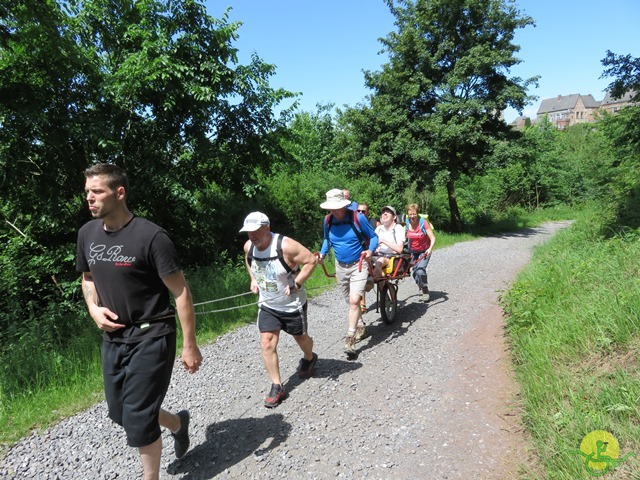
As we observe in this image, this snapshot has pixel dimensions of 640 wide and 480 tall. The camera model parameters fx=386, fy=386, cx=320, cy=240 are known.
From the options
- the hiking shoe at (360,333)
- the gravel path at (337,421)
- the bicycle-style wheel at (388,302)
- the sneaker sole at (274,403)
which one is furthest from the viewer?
the bicycle-style wheel at (388,302)

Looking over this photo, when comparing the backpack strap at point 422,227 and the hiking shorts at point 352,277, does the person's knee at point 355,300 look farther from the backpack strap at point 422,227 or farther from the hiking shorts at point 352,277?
the backpack strap at point 422,227

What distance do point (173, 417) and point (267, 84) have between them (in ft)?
29.9

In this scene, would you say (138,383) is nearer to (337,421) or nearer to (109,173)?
(109,173)

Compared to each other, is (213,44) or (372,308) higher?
(213,44)

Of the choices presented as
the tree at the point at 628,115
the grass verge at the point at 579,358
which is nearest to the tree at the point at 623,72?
the tree at the point at 628,115

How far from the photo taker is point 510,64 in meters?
17.5

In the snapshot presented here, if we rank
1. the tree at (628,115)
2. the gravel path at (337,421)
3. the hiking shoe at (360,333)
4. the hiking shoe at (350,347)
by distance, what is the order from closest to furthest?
the gravel path at (337,421) → the hiking shoe at (350,347) → the hiking shoe at (360,333) → the tree at (628,115)

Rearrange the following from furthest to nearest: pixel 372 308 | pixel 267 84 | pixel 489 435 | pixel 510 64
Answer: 1. pixel 510 64
2. pixel 267 84
3. pixel 372 308
4. pixel 489 435

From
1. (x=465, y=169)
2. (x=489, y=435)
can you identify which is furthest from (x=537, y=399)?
(x=465, y=169)

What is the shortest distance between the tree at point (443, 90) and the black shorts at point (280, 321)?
47.9 ft

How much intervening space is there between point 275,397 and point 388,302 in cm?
289

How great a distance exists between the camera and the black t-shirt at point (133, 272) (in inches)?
98.1

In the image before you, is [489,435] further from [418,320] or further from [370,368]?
[418,320]

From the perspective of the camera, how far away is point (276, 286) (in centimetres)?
396
